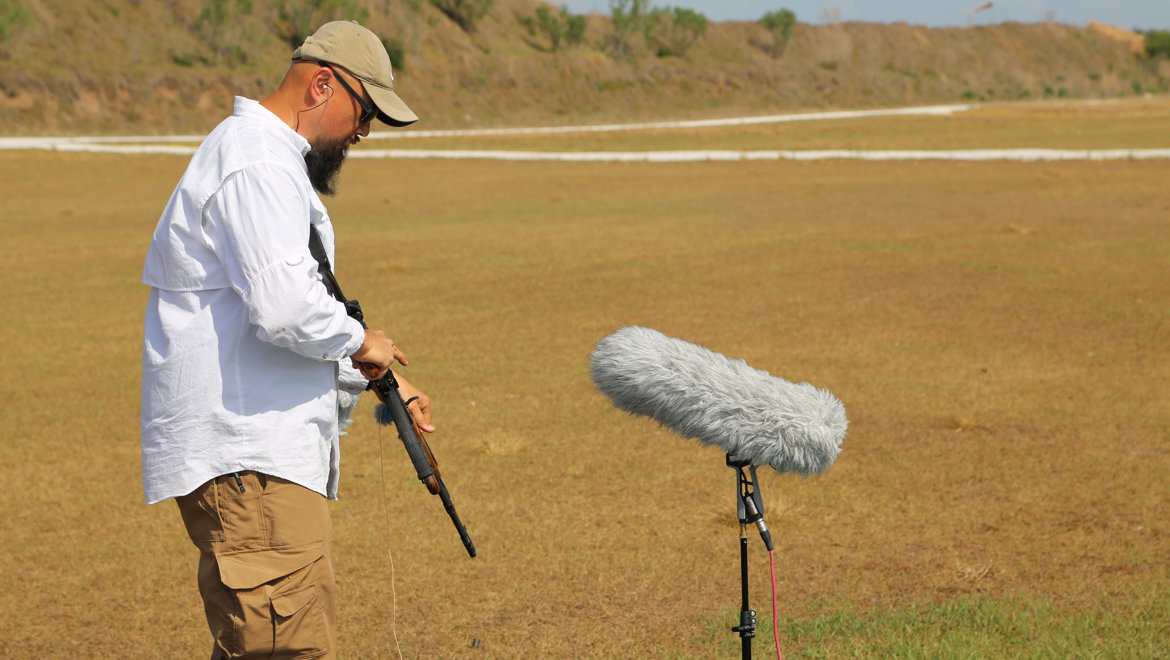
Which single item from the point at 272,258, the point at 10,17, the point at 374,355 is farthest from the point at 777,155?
the point at 10,17

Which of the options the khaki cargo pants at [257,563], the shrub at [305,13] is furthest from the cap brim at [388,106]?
the shrub at [305,13]

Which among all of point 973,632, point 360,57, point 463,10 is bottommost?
point 463,10

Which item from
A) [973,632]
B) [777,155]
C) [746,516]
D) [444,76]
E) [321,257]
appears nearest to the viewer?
[321,257]

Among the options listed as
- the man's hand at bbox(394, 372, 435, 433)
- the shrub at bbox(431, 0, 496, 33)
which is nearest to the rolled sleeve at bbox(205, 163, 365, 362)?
the man's hand at bbox(394, 372, 435, 433)

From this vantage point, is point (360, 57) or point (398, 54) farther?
point (398, 54)

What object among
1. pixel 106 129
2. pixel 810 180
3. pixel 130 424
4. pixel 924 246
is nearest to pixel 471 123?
pixel 106 129

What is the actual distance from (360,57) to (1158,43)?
141 m

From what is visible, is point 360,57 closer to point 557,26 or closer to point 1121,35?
point 557,26

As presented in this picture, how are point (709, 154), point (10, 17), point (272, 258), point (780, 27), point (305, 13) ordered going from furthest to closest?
point (780, 27)
point (305, 13)
point (10, 17)
point (709, 154)
point (272, 258)

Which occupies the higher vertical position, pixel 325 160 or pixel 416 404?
pixel 325 160

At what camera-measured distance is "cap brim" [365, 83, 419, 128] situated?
2723 mm

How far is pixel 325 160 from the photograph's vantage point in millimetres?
2822

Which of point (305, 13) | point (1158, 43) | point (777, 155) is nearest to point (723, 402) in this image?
Answer: point (777, 155)

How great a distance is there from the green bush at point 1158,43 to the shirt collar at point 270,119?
13803cm
